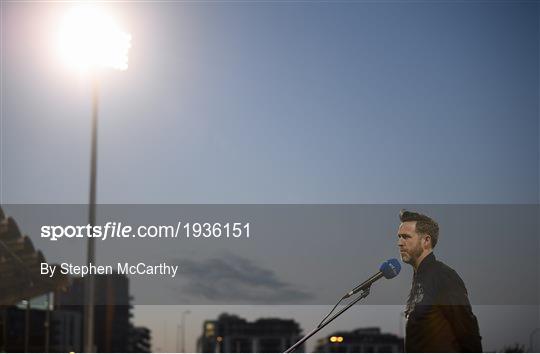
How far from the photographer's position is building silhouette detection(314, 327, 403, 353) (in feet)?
36.6

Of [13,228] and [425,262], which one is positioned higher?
[13,228]

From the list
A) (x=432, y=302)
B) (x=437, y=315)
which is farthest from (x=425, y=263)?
(x=437, y=315)

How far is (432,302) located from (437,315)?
0.16 meters

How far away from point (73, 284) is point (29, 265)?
192 cm

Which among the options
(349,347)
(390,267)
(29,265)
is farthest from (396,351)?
(29,265)

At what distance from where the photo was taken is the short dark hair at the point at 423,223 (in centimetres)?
882

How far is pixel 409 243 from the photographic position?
28.6 feet

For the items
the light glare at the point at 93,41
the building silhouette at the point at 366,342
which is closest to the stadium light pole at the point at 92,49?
the light glare at the point at 93,41

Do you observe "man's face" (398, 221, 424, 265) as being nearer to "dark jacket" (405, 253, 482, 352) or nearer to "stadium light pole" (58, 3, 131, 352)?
"dark jacket" (405, 253, 482, 352)

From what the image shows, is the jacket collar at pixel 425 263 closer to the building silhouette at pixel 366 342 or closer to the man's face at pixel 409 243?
the man's face at pixel 409 243

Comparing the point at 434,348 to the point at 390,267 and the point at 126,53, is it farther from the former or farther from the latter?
the point at 126,53

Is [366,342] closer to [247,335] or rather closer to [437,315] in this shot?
[247,335]

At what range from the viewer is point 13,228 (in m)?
12.2

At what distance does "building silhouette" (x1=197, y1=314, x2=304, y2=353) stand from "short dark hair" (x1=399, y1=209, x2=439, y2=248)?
3.21m
